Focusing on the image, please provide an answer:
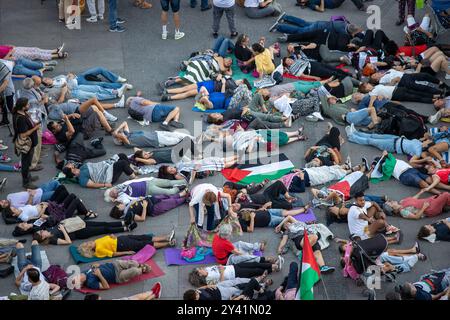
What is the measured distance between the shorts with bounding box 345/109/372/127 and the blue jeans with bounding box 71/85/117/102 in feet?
15.3

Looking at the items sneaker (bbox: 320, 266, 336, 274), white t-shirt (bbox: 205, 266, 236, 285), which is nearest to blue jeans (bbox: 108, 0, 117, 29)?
white t-shirt (bbox: 205, 266, 236, 285)

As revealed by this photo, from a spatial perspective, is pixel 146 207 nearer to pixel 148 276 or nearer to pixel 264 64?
pixel 148 276

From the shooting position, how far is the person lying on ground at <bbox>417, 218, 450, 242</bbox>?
52.3 feet

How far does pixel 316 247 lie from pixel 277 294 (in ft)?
4.47

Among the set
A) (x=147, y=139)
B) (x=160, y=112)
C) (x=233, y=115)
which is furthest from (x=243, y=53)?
(x=147, y=139)

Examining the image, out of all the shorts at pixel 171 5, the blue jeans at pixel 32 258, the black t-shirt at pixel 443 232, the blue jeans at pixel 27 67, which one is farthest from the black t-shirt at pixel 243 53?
the blue jeans at pixel 32 258

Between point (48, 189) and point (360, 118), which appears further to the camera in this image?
point (360, 118)

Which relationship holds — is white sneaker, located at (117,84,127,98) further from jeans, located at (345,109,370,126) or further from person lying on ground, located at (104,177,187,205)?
jeans, located at (345,109,370,126)

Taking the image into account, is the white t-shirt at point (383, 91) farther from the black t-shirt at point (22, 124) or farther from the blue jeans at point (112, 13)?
the black t-shirt at point (22, 124)

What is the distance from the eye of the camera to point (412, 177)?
17203 mm

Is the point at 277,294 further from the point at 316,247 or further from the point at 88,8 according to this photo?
the point at 88,8

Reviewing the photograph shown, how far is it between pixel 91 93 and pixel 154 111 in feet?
4.87

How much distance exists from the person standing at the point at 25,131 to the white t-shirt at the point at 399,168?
6.23 metres

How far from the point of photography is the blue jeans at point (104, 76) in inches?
789
